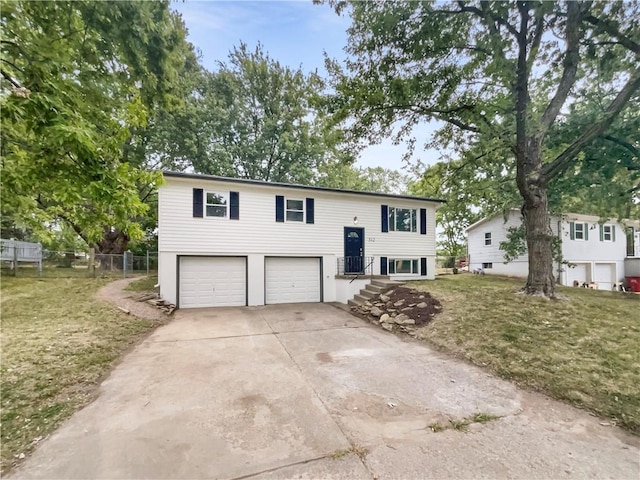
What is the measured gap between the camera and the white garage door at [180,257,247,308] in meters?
11.0

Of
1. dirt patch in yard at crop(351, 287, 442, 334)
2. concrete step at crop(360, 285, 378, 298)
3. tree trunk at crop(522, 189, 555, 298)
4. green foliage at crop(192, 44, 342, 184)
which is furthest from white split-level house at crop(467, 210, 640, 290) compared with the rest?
green foliage at crop(192, 44, 342, 184)

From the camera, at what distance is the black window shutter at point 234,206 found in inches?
452

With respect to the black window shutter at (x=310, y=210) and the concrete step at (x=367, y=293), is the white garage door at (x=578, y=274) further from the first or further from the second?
the black window shutter at (x=310, y=210)

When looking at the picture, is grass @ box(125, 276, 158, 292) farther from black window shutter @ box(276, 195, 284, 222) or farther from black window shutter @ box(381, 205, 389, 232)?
black window shutter @ box(381, 205, 389, 232)

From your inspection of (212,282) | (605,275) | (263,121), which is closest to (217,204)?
(212,282)

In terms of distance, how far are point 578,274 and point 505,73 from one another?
17.8 m

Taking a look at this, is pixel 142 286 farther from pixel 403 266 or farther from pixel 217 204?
pixel 403 266

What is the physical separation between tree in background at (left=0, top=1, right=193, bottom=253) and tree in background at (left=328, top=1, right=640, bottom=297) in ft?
16.8

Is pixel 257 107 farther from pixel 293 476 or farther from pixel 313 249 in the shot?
pixel 293 476

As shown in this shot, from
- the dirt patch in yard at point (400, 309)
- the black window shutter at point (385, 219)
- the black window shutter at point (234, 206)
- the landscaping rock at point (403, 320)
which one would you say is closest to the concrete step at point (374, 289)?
the dirt patch in yard at point (400, 309)

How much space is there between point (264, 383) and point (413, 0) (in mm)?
8682

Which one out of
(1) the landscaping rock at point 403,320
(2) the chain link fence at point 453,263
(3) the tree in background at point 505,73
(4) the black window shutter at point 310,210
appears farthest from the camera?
(2) the chain link fence at point 453,263

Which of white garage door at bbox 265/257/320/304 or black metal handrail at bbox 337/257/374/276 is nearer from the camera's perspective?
white garage door at bbox 265/257/320/304

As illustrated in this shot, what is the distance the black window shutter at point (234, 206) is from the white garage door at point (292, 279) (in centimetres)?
221
